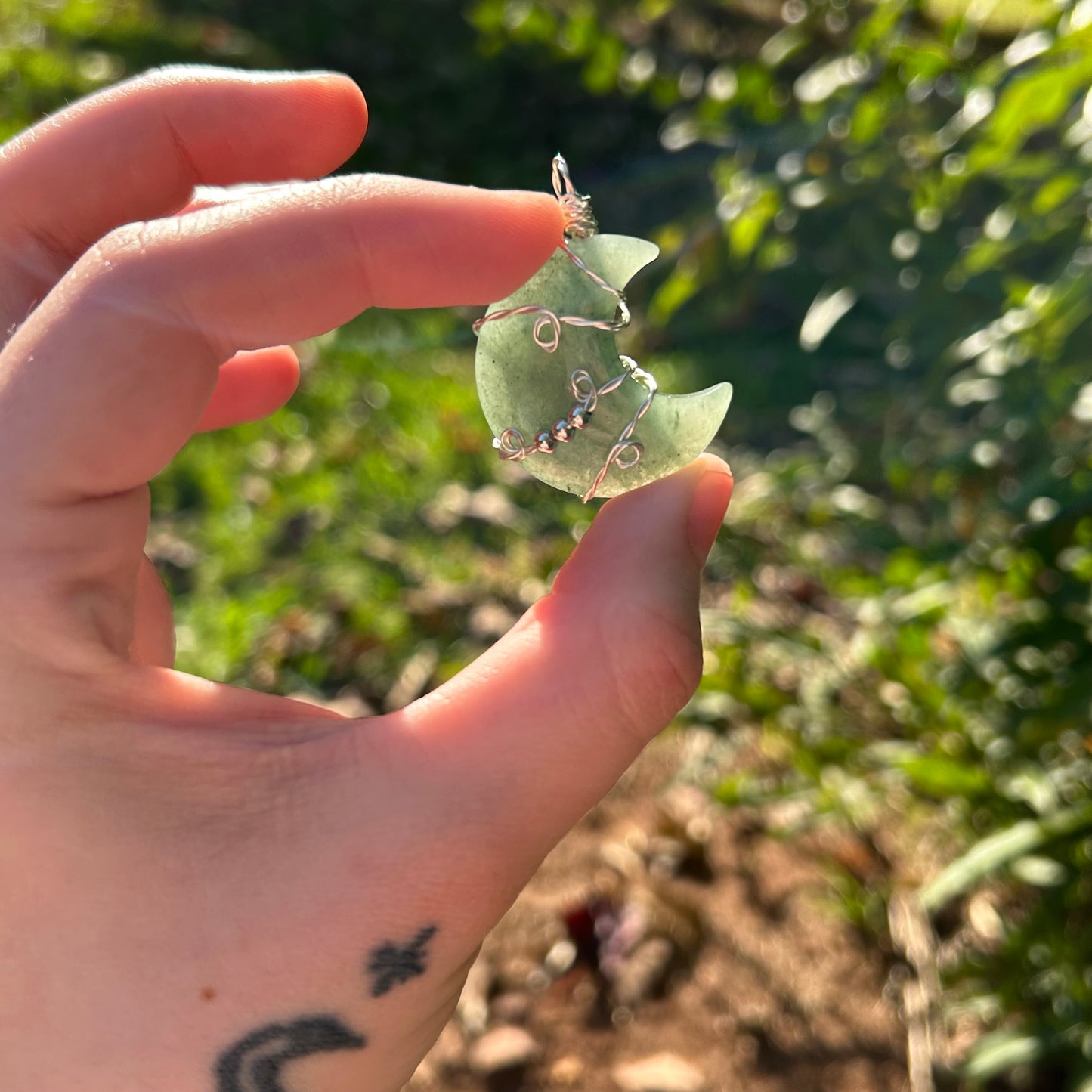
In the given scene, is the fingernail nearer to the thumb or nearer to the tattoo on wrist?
the thumb

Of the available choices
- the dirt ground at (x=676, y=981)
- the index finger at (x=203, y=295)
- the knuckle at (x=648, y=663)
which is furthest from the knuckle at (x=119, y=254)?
the dirt ground at (x=676, y=981)

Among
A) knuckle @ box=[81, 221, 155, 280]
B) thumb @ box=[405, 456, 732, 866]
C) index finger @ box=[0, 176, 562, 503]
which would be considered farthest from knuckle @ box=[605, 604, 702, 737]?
knuckle @ box=[81, 221, 155, 280]

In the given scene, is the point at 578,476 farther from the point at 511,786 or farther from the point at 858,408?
the point at 858,408

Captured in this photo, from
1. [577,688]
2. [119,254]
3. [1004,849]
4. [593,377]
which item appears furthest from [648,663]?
[1004,849]

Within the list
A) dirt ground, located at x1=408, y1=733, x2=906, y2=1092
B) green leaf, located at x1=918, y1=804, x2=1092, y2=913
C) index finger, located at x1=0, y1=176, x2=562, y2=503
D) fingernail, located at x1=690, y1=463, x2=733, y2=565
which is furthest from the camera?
dirt ground, located at x1=408, y1=733, x2=906, y2=1092

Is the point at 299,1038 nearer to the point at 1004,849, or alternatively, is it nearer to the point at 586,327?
the point at 586,327

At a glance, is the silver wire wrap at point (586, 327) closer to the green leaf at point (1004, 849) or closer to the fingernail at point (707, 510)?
the fingernail at point (707, 510)
